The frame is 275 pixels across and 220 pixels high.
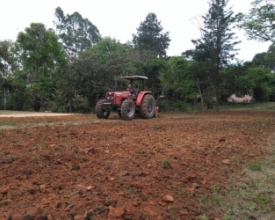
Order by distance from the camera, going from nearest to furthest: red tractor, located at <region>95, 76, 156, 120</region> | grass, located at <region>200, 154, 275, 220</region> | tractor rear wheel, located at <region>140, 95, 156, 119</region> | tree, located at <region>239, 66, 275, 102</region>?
grass, located at <region>200, 154, 275, 220</region>
red tractor, located at <region>95, 76, 156, 120</region>
tractor rear wheel, located at <region>140, 95, 156, 119</region>
tree, located at <region>239, 66, 275, 102</region>

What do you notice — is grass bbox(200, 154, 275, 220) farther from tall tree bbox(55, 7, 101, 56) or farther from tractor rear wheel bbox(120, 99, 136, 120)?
tall tree bbox(55, 7, 101, 56)

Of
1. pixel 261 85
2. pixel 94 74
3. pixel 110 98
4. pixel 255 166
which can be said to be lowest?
pixel 255 166

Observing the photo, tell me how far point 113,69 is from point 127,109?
791 cm

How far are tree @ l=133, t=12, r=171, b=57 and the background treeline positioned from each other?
22.8 m

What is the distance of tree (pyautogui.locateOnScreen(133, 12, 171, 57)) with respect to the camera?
158ft

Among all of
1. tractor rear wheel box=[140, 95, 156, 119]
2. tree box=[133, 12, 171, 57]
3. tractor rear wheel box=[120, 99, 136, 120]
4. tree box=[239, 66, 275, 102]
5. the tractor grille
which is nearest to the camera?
tractor rear wheel box=[120, 99, 136, 120]

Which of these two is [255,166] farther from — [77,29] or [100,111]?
[77,29]

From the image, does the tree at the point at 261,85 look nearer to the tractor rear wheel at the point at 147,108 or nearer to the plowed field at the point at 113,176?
the tractor rear wheel at the point at 147,108

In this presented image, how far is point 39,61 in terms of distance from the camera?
23.1m

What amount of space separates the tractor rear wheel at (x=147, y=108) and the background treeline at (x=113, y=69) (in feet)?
20.6

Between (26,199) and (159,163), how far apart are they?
182cm

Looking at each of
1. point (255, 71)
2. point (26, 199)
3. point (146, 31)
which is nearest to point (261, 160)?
point (26, 199)

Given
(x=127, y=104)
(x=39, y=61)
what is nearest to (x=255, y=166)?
(x=127, y=104)

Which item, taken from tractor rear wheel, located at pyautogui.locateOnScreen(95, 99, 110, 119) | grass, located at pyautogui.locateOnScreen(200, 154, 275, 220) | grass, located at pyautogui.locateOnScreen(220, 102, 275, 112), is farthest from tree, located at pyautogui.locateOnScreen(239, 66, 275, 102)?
grass, located at pyautogui.locateOnScreen(200, 154, 275, 220)
